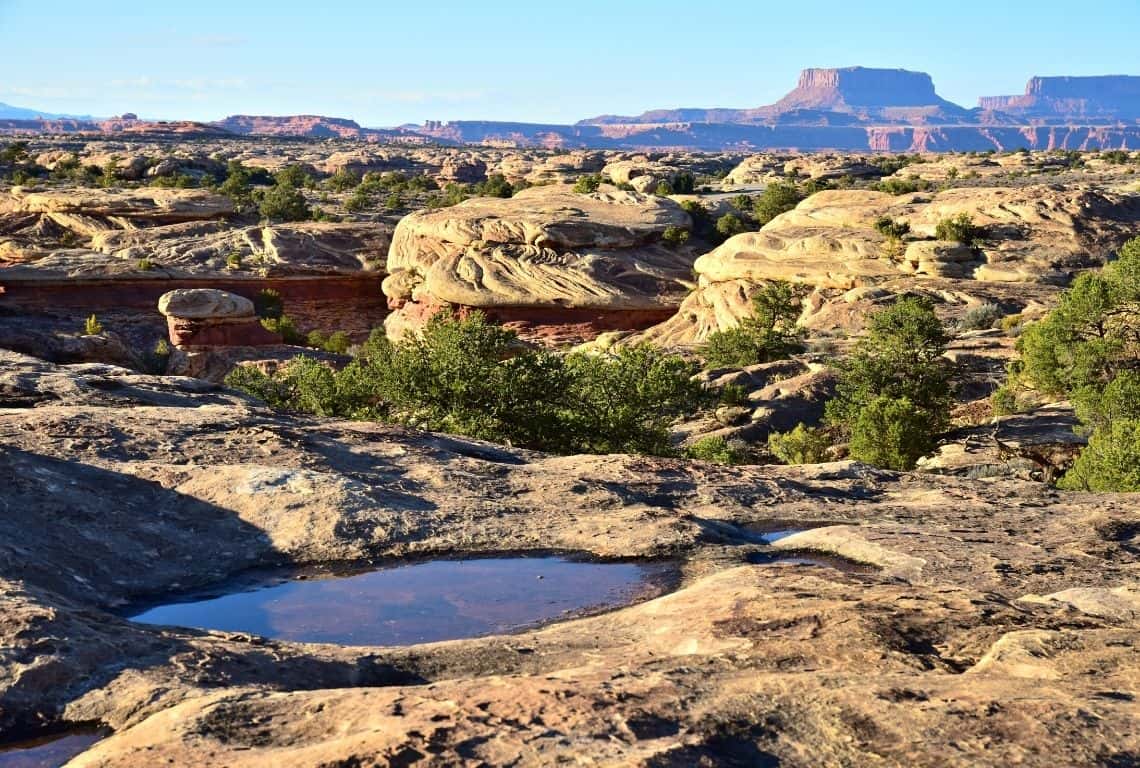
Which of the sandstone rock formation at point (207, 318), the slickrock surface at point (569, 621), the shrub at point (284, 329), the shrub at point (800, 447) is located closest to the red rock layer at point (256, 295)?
the shrub at point (284, 329)

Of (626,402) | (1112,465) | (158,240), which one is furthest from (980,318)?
(158,240)

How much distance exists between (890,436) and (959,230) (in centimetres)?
2114

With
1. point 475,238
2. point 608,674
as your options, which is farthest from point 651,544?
point 475,238


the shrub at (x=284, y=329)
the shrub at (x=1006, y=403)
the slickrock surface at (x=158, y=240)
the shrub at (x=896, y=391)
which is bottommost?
the shrub at (x=284, y=329)

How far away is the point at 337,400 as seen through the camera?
23.2 m

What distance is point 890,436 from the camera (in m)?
22.2

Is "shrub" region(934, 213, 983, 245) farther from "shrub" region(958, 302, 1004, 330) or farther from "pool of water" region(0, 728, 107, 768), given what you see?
"pool of water" region(0, 728, 107, 768)

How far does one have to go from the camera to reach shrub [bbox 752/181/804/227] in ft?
175

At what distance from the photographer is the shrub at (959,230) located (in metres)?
40.7

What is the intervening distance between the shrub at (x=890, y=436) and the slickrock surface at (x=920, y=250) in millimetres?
16232

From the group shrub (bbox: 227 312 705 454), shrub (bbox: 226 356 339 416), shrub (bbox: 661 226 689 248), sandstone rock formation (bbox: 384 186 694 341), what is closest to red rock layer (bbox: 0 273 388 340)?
sandstone rock formation (bbox: 384 186 694 341)

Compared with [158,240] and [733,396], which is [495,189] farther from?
[733,396]

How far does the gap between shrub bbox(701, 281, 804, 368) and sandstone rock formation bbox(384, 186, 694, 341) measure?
7284 millimetres

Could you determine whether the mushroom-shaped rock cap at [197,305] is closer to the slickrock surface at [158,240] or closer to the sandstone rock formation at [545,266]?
the slickrock surface at [158,240]
